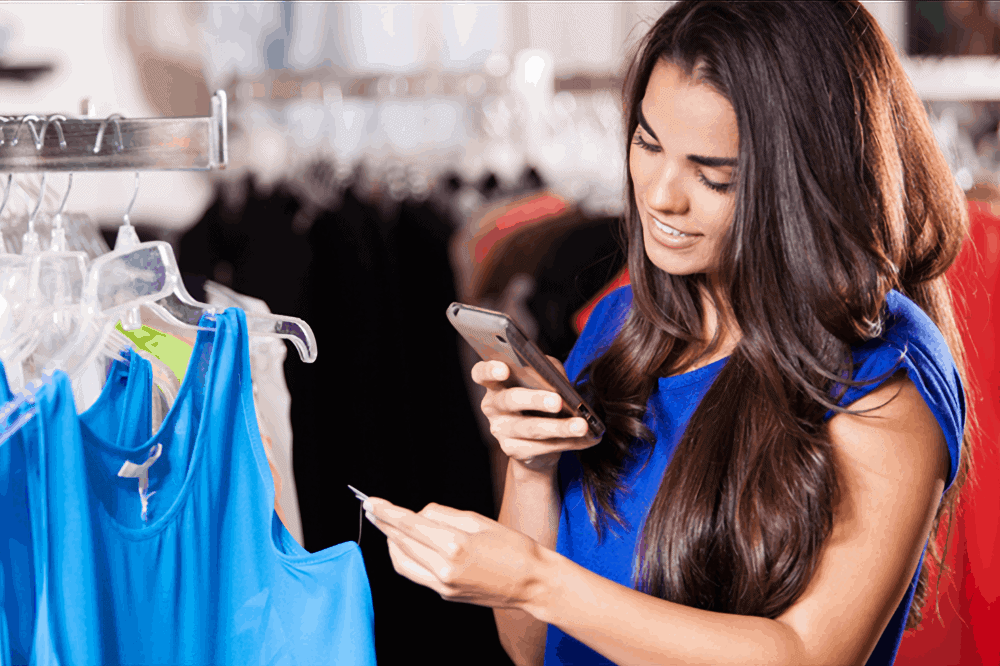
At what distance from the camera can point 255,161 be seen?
141cm

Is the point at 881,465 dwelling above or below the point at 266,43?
below

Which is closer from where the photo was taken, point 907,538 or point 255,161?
point 907,538

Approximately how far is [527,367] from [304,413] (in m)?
0.53

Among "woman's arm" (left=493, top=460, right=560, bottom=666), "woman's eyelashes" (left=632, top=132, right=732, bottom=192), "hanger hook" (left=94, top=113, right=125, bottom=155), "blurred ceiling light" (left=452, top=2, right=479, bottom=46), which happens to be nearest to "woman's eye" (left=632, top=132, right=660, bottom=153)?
"woman's eyelashes" (left=632, top=132, right=732, bottom=192)

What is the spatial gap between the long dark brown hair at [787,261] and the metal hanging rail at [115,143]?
0.49 metres

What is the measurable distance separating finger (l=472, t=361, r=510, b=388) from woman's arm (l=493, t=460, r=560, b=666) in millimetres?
181

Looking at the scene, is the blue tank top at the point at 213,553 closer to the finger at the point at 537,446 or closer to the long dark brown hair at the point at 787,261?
the finger at the point at 537,446

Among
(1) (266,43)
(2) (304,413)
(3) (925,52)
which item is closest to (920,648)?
(2) (304,413)

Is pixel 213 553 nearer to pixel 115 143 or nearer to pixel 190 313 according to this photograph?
pixel 190 313

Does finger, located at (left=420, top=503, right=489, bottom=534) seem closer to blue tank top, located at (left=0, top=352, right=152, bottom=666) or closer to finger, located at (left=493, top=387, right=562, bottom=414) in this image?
finger, located at (left=493, top=387, right=562, bottom=414)

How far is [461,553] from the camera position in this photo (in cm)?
67

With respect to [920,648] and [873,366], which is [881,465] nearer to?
[873,366]

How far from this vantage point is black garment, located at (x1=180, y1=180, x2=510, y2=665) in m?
1.22

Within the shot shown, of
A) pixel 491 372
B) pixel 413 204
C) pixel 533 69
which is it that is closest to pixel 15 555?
pixel 491 372
